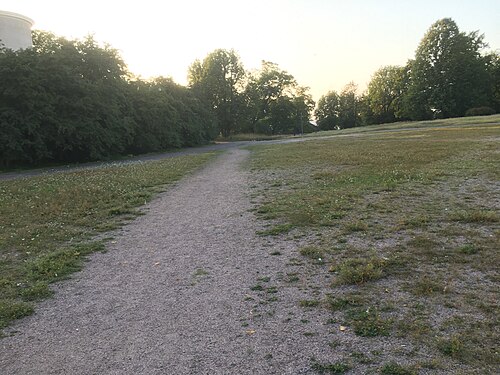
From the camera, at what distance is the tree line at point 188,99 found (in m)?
22.8

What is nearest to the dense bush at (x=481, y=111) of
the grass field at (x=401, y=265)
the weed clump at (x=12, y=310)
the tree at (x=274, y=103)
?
the tree at (x=274, y=103)

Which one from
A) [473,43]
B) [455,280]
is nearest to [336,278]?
[455,280]

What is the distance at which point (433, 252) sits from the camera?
5.61m

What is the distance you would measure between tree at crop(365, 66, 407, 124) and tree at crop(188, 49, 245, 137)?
108 ft

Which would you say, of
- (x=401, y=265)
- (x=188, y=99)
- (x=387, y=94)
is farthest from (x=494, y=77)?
(x=401, y=265)

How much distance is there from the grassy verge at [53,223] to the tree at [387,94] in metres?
81.2

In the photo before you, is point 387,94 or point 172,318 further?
point 387,94

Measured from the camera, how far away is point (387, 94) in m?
90.8

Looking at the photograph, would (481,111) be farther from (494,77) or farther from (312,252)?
(312,252)

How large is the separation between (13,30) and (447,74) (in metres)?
67.3

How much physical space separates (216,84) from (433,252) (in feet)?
235

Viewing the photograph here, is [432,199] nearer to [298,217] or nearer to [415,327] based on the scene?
[298,217]

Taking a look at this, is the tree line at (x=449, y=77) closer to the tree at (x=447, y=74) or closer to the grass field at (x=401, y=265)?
the tree at (x=447, y=74)

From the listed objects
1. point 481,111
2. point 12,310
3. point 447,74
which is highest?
point 447,74
